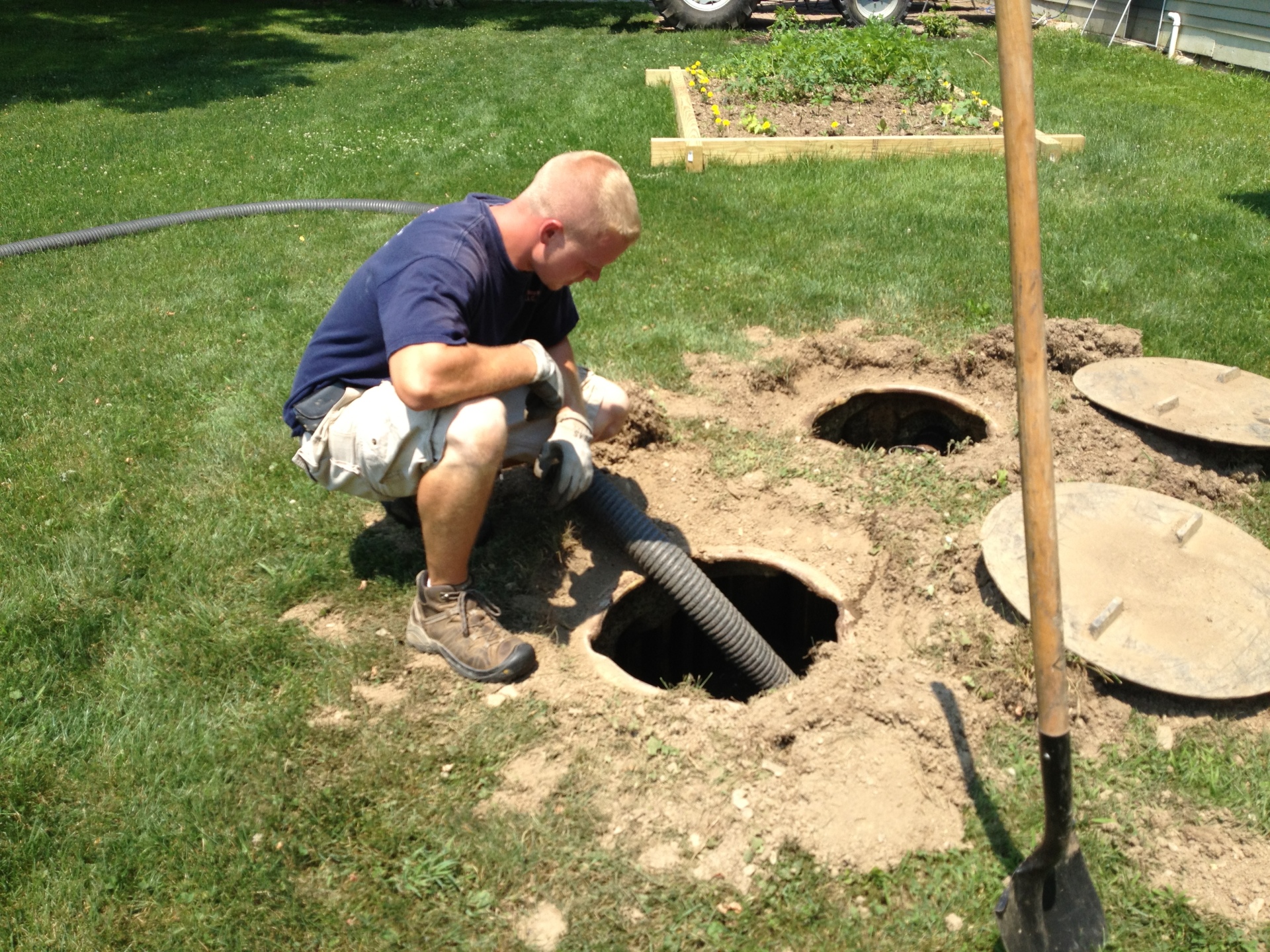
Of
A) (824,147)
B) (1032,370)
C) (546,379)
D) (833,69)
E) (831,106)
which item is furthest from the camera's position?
(833,69)

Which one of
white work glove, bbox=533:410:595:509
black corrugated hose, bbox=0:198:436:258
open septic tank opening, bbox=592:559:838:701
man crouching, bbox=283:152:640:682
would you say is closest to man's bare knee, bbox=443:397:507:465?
man crouching, bbox=283:152:640:682

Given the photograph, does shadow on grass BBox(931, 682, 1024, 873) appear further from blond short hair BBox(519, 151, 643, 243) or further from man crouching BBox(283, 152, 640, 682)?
blond short hair BBox(519, 151, 643, 243)

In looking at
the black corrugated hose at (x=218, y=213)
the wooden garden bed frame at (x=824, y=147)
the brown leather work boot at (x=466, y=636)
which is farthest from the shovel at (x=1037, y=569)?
the wooden garden bed frame at (x=824, y=147)

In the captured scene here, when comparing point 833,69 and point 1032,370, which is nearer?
point 1032,370

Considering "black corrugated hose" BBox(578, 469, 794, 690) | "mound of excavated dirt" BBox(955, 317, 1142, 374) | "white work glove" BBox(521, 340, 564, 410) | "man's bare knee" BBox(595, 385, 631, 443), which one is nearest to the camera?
"white work glove" BBox(521, 340, 564, 410)

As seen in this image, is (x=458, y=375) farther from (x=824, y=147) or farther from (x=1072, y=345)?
(x=824, y=147)

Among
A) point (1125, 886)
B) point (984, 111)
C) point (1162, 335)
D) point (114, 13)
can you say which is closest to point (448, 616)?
point (1125, 886)

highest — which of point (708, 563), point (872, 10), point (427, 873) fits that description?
point (872, 10)

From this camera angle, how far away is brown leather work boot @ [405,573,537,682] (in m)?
2.96

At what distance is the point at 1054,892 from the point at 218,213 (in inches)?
280

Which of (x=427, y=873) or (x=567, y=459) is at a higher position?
(x=567, y=459)

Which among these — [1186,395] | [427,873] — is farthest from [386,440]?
[1186,395]

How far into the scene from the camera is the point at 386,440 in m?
2.86

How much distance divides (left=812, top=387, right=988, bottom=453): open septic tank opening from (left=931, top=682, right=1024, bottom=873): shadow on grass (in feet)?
6.04
